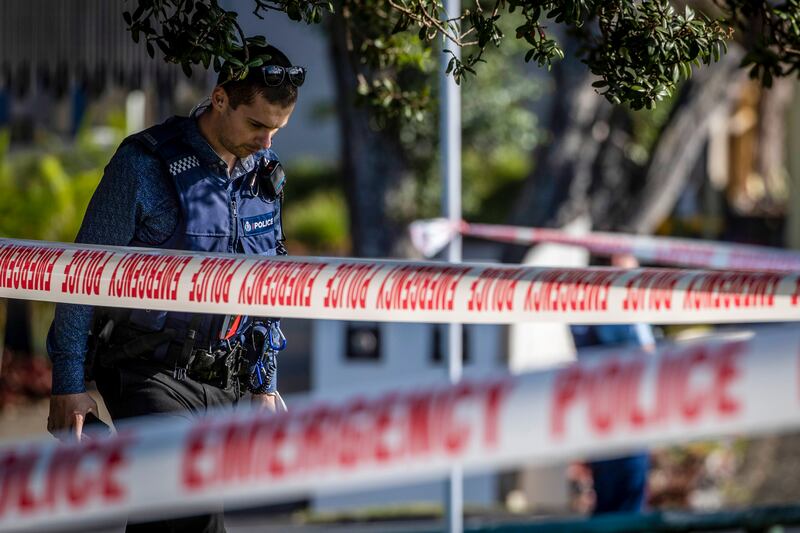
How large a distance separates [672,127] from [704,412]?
8.25 metres

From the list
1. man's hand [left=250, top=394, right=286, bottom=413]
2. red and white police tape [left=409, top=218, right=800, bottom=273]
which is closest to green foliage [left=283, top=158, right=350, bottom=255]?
red and white police tape [left=409, top=218, right=800, bottom=273]

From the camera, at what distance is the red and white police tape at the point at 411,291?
9.88 ft

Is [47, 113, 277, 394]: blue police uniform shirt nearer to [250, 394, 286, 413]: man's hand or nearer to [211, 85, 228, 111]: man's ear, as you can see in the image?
[211, 85, 228, 111]: man's ear

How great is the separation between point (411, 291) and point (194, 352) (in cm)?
58

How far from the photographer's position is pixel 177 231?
3.21m

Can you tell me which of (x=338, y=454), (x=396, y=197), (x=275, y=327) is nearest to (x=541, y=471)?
(x=396, y=197)

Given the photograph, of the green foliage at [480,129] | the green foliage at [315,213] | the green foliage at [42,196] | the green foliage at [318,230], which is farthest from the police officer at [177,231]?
the green foliage at [318,230]

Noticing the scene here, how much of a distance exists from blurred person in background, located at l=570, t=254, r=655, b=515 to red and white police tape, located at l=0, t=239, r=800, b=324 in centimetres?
311

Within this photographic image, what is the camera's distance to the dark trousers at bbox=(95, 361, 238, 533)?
3135mm

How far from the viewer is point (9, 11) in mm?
10523

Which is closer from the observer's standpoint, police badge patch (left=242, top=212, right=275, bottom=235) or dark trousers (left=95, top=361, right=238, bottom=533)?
dark trousers (left=95, top=361, right=238, bottom=533)

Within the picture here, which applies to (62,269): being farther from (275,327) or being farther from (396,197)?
(396,197)

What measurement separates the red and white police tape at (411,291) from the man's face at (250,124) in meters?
0.29

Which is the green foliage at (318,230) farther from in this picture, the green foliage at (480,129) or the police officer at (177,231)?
the police officer at (177,231)
